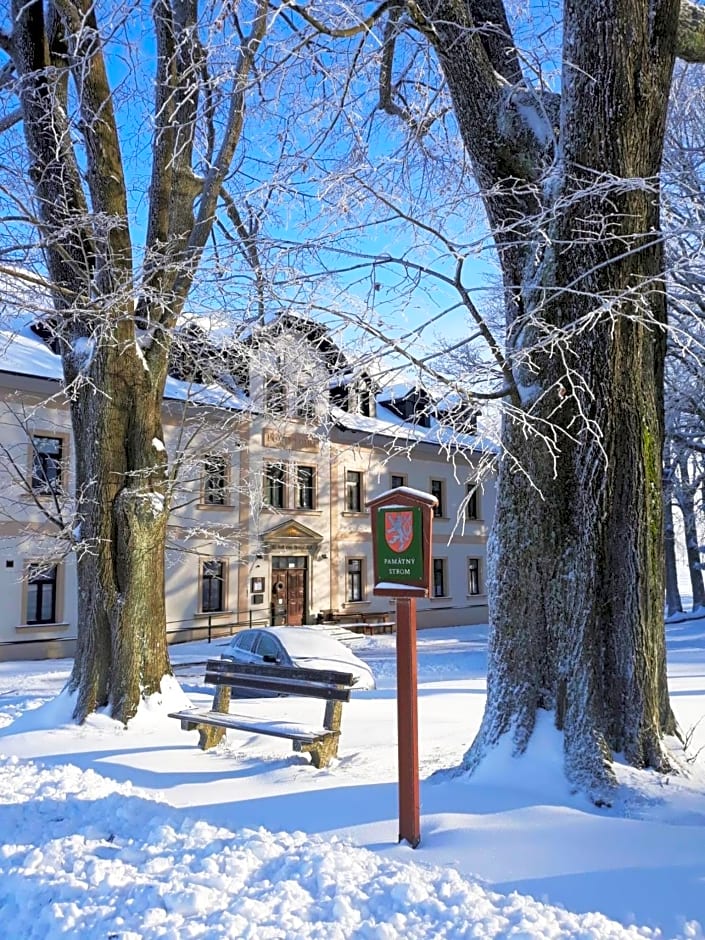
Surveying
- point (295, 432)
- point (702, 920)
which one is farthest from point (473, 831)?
point (295, 432)

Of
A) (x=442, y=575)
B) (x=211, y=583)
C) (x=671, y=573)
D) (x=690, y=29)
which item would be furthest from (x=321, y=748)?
(x=671, y=573)

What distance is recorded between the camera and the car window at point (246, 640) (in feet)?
45.0

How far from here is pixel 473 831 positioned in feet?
15.3

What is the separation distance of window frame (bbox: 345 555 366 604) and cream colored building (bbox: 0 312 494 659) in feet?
0.22

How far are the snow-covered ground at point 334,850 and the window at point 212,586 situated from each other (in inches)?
707

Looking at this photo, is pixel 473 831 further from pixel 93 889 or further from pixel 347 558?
pixel 347 558

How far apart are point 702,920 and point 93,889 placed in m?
3.05

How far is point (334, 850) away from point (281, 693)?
2676mm

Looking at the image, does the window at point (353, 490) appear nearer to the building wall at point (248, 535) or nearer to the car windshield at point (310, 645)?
the building wall at point (248, 535)

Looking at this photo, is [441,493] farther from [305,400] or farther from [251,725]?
[305,400]

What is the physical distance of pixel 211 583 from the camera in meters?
25.4

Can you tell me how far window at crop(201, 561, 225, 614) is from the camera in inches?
987

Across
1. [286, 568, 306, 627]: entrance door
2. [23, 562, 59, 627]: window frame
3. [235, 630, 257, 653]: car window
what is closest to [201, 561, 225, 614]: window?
[286, 568, 306, 627]: entrance door

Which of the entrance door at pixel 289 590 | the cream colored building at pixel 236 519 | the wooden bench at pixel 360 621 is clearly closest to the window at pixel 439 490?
the cream colored building at pixel 236 519
